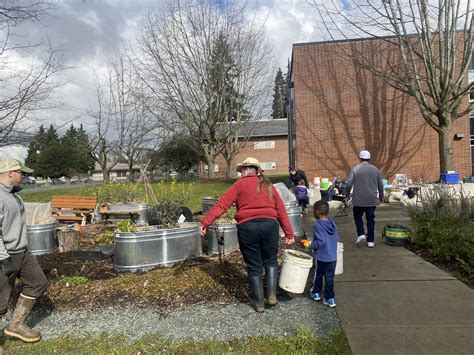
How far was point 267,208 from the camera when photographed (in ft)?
14.9

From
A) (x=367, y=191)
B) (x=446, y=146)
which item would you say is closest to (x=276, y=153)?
(x=446, y=146)

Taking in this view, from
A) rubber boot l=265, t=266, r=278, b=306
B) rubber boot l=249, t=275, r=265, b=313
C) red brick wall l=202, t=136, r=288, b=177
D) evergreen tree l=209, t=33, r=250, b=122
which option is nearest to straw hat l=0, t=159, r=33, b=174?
rubber boot l=249, t=275, r=265, b=313

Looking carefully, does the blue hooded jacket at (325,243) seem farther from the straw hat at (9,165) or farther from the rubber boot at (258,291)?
the straw hat at (9,165)

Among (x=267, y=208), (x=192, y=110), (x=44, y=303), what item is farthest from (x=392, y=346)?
(x=192, y=110)

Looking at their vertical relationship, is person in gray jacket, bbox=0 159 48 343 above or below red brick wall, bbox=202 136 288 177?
below

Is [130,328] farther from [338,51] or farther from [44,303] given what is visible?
[338,51]

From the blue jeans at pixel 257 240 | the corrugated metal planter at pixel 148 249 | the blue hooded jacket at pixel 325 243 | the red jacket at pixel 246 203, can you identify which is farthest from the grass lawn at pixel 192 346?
the corrugated metal planter at pixel 148 249

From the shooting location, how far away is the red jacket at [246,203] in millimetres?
4504

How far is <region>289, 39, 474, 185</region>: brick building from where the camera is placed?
2050cm

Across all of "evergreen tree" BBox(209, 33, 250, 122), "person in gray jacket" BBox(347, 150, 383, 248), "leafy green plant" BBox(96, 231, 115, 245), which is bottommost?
"leafy green plant" BBox(96, 231, 115, 245)

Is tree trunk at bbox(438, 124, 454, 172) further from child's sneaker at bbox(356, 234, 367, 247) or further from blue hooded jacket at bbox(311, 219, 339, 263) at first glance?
blue hooded jacket at bbox(311, 219, 339, 263)

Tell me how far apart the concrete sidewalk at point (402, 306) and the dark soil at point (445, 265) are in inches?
6.0

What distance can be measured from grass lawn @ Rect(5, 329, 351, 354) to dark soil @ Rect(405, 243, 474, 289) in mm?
2627

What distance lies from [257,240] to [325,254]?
864 millimetres
